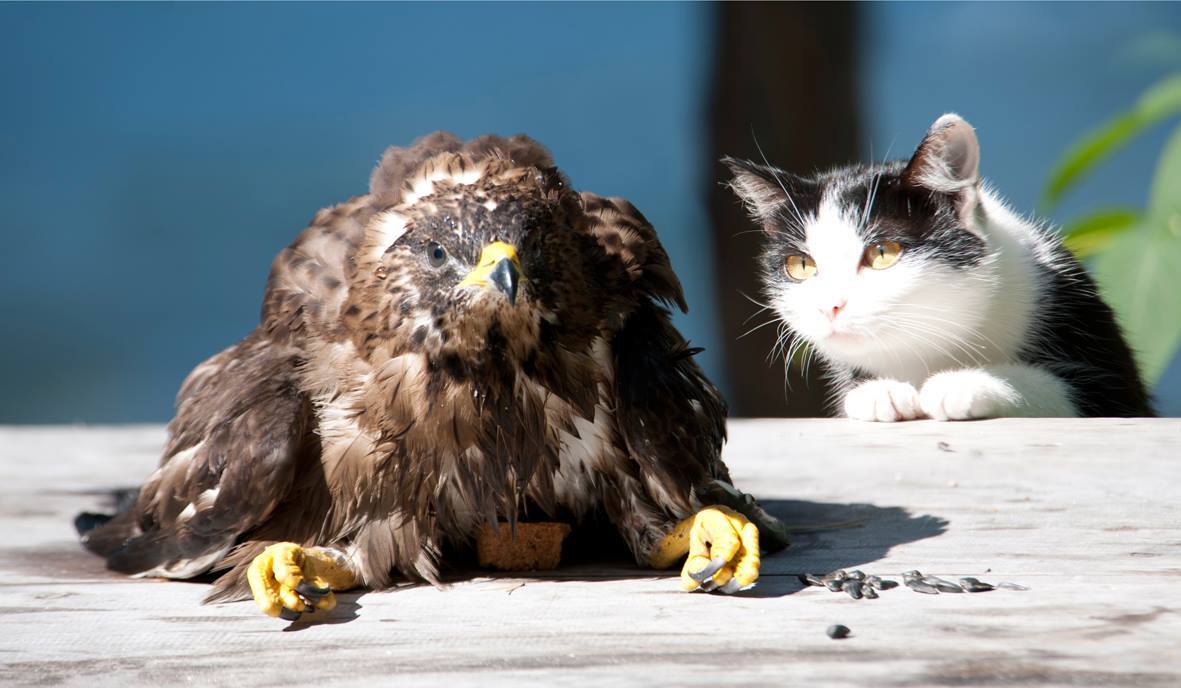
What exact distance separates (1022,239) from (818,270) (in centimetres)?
62

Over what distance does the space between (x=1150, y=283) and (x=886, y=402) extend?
60 centimetres

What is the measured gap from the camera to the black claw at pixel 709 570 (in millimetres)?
1689

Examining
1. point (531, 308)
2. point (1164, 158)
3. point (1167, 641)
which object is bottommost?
point (1167, 641)

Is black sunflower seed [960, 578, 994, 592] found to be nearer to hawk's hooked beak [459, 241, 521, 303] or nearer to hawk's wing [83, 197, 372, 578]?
hawk's hooked beak [459, 241, 521, 303]

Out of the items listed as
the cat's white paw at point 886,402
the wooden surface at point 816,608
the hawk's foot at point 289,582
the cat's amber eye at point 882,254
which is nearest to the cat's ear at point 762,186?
the cat's amber eye at point 882,254

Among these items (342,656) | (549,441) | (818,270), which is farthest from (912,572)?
(818,270)

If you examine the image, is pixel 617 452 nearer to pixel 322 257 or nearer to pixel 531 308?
pixel 531 308

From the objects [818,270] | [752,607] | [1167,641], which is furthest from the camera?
[818,270]

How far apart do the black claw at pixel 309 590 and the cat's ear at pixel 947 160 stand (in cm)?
144

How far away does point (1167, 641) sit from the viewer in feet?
4.65

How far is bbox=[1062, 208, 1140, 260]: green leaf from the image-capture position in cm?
278

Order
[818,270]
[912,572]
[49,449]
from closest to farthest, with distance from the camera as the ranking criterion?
[912,572] → [818,270] → [49,449]

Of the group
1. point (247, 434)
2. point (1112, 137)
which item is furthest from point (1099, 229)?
point (247, 434)

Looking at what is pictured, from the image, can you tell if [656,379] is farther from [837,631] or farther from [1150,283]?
[1150,283]
